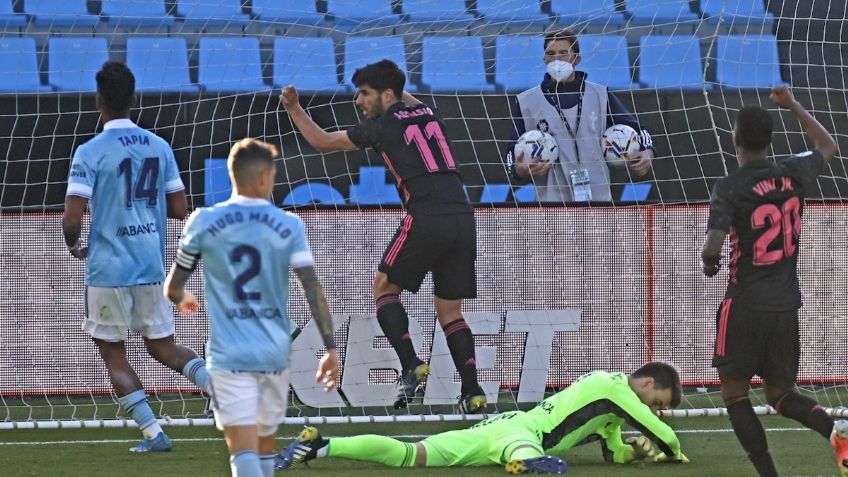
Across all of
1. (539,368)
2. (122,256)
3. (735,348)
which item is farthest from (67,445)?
(735,348)

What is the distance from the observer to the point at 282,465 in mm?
Result: 6969

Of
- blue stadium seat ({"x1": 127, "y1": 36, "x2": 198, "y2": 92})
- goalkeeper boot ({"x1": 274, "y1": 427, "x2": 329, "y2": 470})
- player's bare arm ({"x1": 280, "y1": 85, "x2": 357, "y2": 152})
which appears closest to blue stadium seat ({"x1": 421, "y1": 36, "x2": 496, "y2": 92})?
Result: blue stadium seat ({"x1": 127, "y1": 36, "x2": 198, "y2": 92})

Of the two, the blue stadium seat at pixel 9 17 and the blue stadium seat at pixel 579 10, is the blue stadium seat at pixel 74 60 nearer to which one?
the blue stadium seat at pixel 9 17

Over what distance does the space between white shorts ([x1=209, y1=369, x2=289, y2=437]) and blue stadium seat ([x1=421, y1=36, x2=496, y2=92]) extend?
6.62 meters

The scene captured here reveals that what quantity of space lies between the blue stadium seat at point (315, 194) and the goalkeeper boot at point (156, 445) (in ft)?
13.3

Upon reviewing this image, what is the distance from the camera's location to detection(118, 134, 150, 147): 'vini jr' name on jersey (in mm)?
7520

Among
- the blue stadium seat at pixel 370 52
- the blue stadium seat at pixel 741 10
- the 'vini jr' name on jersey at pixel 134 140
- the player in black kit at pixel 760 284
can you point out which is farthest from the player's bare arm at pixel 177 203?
the blue stadium seat at pixel 741 10

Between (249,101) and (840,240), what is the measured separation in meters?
4.52

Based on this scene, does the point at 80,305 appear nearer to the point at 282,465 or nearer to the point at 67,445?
the point at 67,445

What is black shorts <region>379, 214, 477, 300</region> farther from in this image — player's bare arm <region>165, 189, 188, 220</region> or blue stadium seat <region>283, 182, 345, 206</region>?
blue stadium seat <region>283, 182, 345, 206</region>

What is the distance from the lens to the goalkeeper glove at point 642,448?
23.7 ft

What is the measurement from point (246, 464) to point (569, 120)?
5706mm

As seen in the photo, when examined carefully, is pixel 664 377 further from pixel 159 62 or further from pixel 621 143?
pixel 159 62

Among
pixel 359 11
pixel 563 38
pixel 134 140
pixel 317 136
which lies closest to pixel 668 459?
A: pixel 317 136
